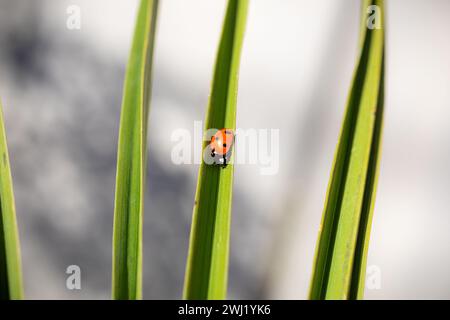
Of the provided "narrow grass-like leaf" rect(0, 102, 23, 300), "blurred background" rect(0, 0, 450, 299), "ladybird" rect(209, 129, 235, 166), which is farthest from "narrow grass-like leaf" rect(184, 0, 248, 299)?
"blurred background" rect(0, 0, 450, 299)

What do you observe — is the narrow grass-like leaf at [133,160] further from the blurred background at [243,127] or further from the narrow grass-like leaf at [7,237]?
the blurred background at [243,127]

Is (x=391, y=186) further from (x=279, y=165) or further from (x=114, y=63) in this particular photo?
(x=114, y=63)

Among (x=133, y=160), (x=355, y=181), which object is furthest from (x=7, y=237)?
(x=355, y=181)

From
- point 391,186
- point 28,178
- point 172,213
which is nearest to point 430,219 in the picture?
point 391,186

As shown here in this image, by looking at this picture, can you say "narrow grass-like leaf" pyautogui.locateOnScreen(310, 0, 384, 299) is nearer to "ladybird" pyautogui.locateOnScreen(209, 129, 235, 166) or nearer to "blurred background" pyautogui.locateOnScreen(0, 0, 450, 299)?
"ladybird" pyautogui.locateOnScreen(209, 129, 235, 166)

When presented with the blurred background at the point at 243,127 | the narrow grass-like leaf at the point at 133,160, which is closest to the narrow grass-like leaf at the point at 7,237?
the narrow grass-like leaf at the point at 133,160

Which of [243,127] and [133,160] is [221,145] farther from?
[243,127]
